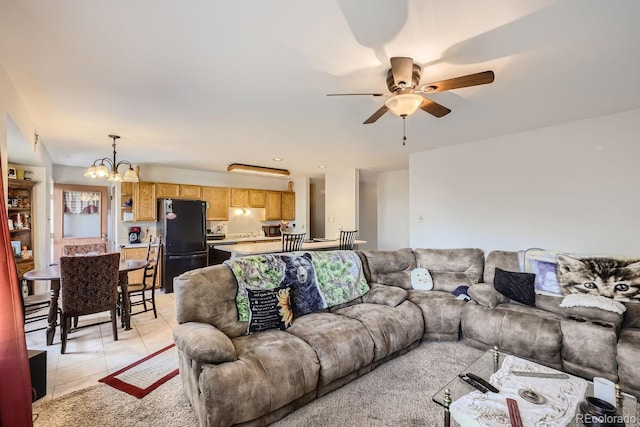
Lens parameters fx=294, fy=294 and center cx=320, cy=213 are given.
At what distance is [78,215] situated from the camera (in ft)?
20.0

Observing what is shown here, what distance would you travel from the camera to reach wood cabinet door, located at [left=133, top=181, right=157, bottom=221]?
226 inches

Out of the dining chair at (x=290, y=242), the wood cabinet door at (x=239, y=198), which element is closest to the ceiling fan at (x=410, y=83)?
the dining chair at (x=290, y=242)

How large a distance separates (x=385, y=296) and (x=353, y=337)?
895 mm

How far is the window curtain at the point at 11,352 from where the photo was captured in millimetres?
1472

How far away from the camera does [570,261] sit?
115 inches

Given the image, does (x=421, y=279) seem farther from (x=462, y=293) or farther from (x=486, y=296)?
(x=486, y=296)

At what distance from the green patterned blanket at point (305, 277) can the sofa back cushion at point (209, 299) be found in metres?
0.07

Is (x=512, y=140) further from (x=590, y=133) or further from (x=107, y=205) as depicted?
(x=107, y=205)

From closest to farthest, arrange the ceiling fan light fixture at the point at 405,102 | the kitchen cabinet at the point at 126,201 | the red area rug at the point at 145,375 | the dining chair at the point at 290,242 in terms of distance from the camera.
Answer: the ceiling fan light fixture at the point at 405,102 → the red area rug at the point at 145,375 → the dining chair at the point at 290,242 → the kitchen cabinet at the point at 126,201

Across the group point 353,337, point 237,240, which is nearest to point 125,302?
point 353,337

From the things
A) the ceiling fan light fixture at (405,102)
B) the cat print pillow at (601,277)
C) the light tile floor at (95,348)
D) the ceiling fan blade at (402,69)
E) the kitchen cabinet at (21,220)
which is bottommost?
the light tile floor at (95,348)

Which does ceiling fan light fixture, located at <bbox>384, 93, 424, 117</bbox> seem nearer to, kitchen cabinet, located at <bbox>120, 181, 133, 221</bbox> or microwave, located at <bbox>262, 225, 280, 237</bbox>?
kitchen cabinet, located at <bbox>120, 181, 133, 221</bbox>

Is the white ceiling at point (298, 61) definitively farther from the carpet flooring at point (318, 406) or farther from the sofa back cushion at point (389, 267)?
the carpet flooring at point (318, 406)

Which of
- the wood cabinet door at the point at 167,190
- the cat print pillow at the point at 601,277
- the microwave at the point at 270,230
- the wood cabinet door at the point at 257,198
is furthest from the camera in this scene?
the microwave at the point at 270,230
